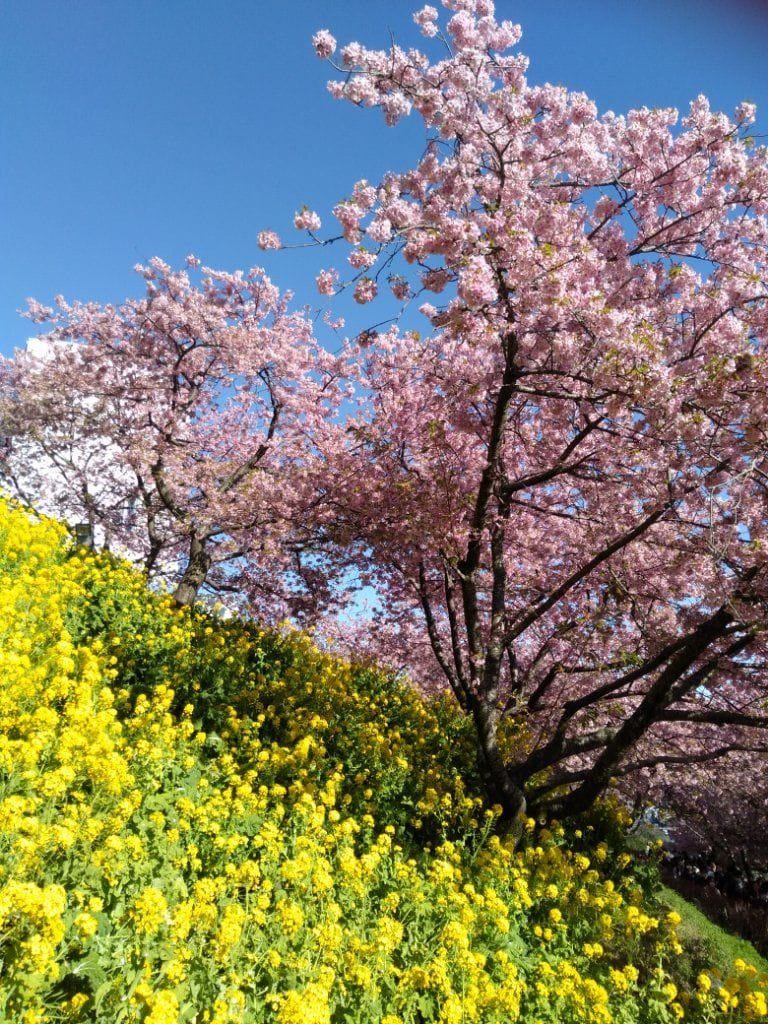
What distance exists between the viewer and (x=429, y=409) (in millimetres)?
11492

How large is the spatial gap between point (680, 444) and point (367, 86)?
5154 millimetres

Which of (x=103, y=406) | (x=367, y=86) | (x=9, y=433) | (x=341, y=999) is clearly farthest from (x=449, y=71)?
(x=9, y=433)

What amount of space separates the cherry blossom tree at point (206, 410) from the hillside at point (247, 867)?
20.1 ft

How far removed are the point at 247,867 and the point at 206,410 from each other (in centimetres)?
1685

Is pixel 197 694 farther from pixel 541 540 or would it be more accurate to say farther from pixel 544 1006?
pixel 541 540

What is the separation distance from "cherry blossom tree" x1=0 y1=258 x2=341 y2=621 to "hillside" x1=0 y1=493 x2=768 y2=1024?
241 inches

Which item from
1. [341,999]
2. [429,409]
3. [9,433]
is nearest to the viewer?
[341,999]

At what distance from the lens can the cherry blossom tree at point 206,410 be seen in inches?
613

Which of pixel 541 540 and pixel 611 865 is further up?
pixel 541 540

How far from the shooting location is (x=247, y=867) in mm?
4203

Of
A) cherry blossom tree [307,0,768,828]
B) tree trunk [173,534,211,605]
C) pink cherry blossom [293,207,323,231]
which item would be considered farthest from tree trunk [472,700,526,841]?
tree trunk [173,534,211,605]

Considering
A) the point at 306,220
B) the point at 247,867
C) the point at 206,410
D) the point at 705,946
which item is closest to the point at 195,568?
the point at 206,410

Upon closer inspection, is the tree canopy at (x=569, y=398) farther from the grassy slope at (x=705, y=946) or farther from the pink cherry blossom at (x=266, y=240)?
the grassy slope at (x=705, y=946)

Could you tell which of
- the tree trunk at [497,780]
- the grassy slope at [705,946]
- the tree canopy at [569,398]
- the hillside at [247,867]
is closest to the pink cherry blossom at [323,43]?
the tree canopy at [569,398]
